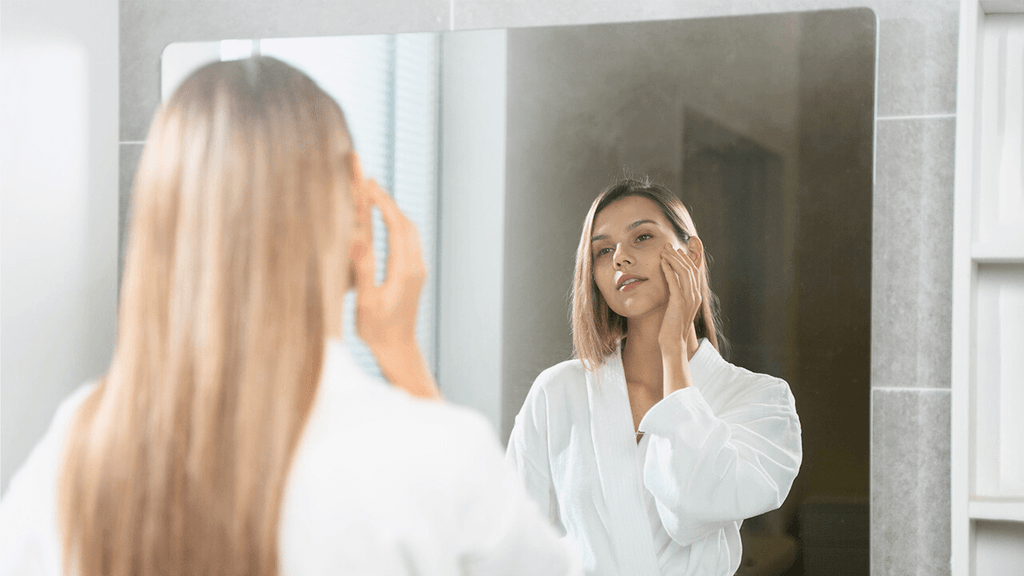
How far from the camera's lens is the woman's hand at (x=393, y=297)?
3.35 feet

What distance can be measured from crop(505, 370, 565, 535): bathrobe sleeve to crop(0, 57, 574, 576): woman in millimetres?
81

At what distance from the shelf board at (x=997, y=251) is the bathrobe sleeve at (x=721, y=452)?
0.25m

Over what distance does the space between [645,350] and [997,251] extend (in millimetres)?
385

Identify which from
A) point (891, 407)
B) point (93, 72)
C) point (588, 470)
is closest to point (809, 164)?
point (891, 407)

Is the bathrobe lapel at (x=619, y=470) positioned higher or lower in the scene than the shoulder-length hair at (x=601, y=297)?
lower

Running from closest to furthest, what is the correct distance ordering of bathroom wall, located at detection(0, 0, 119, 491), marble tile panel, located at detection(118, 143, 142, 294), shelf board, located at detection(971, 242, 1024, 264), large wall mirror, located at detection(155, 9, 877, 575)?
shelf board, located at detection(971, 242, 1024, 264) → large wall mirror, located at detection(155, 9, 877, 575) → bathroom wall, located at detection(0, 0, 119, 491) → marble tile panel, located at detection(118, 143, 142, 294)

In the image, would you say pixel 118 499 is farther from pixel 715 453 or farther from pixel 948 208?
pixel 948 208

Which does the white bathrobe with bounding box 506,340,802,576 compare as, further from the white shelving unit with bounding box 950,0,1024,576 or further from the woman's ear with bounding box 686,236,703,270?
the white shelving unit with bounding box 950,0,1024,576

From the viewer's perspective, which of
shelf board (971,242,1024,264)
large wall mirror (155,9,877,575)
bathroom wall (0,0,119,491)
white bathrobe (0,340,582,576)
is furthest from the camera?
bathroom wall (0,0,119,491)

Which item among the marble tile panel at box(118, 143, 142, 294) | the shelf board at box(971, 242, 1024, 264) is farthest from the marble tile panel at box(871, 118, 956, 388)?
the marble tile panel at box(118, 143, 142, 294)

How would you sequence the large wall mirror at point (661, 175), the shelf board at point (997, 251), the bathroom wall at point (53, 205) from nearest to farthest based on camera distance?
the shelf board at point (997, 251) < the large wall mirror at point (661, 175) < the bathroom wall at point (53, 205)

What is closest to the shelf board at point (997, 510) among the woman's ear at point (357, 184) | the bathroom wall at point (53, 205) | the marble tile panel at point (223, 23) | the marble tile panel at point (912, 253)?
the marble tile panel at point (912, 253)

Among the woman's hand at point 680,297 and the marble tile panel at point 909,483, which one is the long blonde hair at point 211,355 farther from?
the marble tile panel at point 909,483

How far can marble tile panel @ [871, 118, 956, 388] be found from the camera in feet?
3.39
